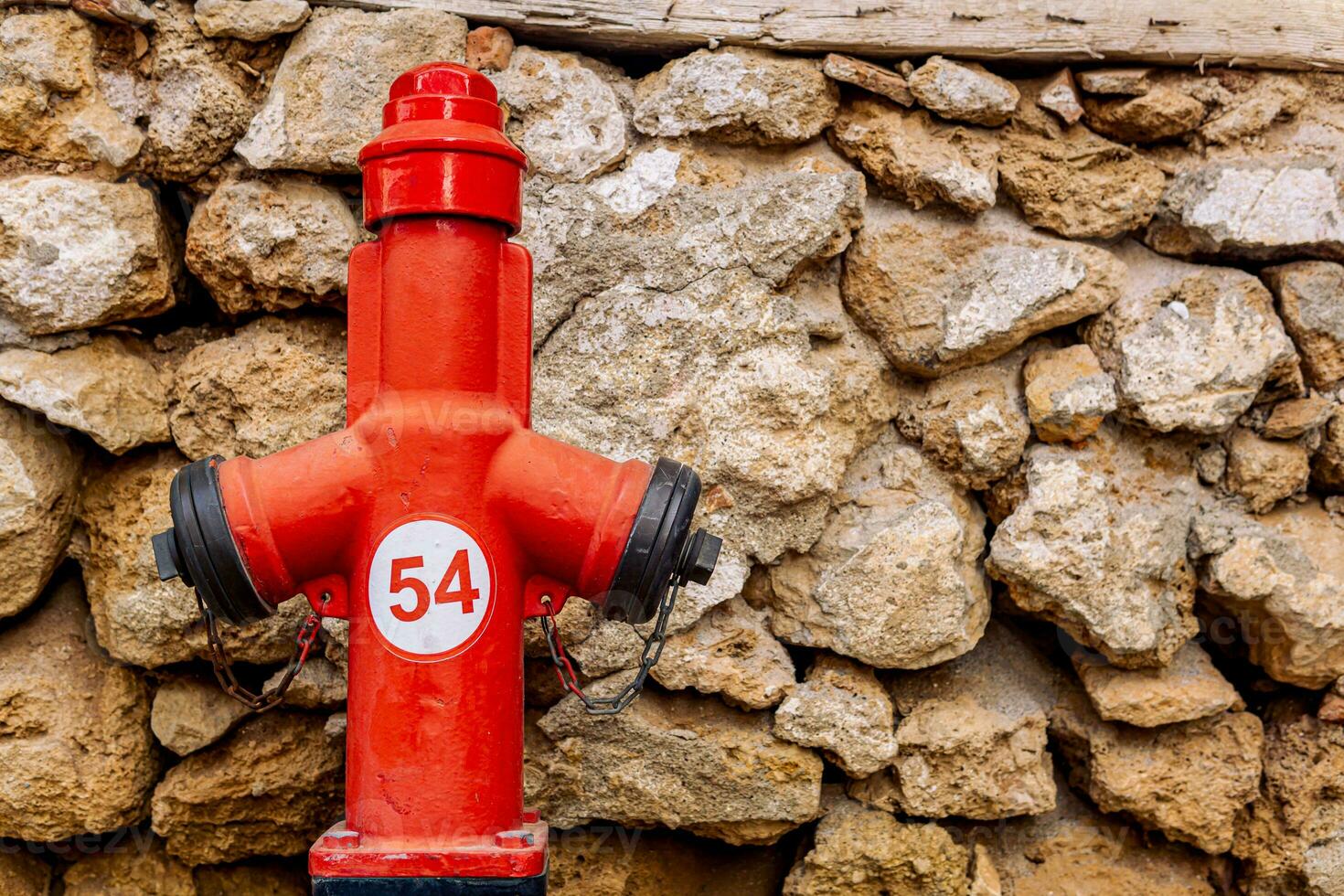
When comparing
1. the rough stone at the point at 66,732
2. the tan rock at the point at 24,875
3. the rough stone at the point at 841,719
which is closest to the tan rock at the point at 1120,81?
the rough stone at the point at 841,719

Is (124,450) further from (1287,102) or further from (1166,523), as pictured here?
(1287,102)

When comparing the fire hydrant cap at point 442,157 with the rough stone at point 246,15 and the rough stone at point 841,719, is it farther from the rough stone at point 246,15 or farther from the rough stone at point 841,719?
the rough stone at point 841,719

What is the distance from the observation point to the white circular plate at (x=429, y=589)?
5.27 feet

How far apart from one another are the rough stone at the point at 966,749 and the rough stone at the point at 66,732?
5.17 feet

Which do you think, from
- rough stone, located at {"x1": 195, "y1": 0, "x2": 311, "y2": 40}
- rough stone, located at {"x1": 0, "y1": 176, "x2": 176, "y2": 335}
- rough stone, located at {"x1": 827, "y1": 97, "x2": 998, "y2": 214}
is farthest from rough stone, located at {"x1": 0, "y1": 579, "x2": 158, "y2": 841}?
rough stone, located at {"x1": 827, "y1": 97, "x2": 998, "y2": 214}

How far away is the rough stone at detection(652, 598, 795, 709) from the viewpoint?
2.26 m

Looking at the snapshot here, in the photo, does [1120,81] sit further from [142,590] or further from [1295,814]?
[142,590]

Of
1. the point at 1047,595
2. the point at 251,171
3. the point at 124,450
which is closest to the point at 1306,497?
the point at 1047,595

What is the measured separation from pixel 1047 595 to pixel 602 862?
110 centimetres

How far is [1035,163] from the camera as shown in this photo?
2.36 metres

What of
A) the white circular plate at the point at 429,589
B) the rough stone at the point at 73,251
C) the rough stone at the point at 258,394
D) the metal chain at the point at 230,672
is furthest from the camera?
the rough stone at the point at 258,394

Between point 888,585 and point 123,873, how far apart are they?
1695 millimetres

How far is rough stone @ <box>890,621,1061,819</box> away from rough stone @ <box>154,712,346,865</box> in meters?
1.20

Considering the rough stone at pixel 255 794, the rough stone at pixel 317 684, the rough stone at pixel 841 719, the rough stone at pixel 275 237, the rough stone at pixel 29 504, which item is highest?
the rough stone at pixel 275 237
